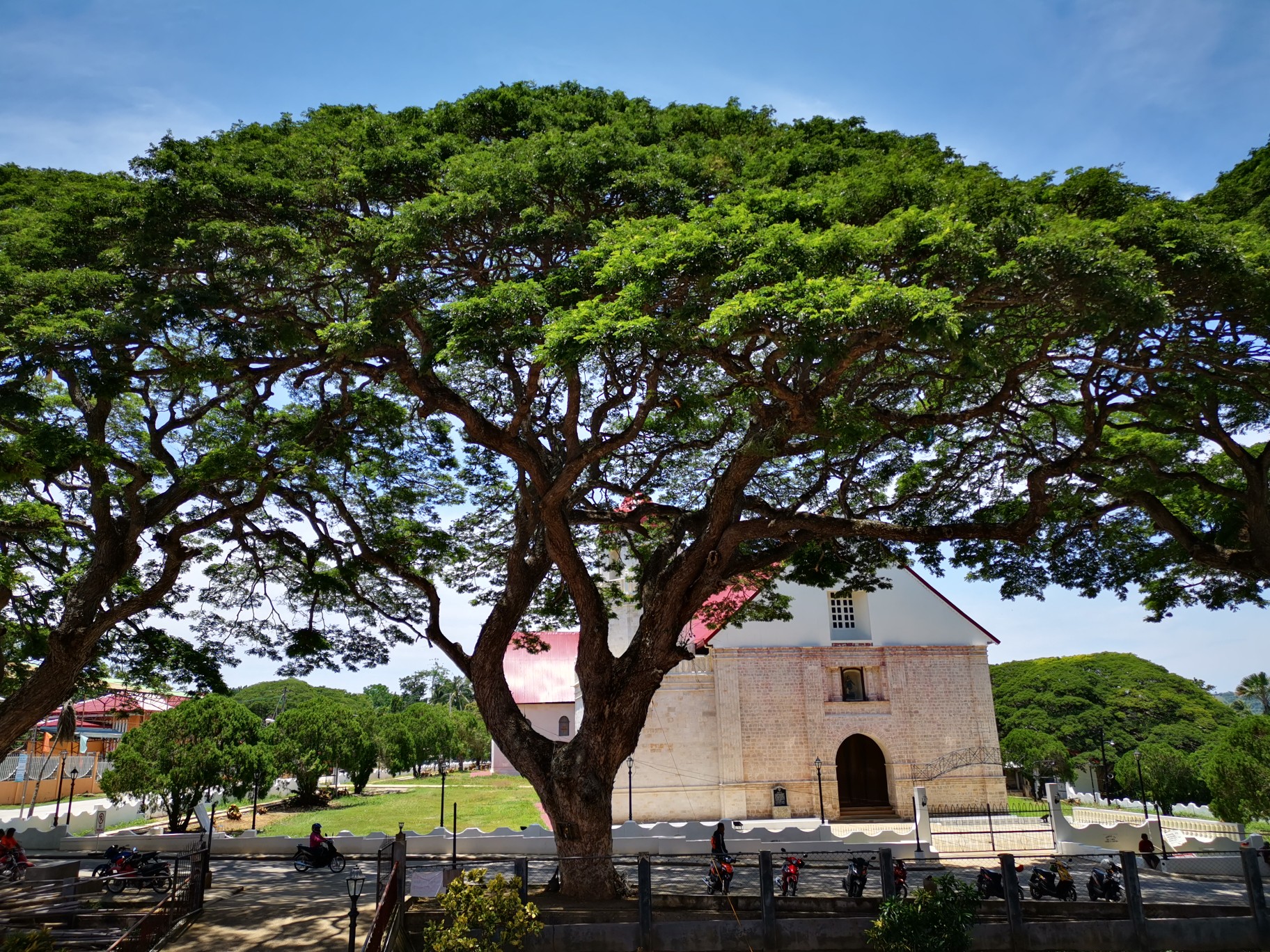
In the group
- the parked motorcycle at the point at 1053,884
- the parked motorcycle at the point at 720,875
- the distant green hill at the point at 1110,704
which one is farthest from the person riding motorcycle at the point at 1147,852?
the distant green hill at the point at 1110,704

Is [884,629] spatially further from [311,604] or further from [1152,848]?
[311,604]

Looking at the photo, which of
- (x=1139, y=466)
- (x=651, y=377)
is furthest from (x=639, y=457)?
(x=1139, y=466)

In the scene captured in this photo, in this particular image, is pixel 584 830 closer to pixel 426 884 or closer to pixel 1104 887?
pixel 426 884

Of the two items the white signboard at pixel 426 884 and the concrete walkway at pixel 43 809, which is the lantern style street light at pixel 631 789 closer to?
the white signboard at pixel 426 884

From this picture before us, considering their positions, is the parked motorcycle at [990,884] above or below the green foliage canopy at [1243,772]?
below

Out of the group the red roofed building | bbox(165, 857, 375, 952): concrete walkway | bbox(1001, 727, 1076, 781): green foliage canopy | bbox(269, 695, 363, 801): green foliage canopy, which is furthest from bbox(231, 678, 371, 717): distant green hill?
bbox(165, 857, 375, 952): concrete walkway

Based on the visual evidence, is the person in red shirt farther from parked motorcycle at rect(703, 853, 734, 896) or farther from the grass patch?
the grass patch

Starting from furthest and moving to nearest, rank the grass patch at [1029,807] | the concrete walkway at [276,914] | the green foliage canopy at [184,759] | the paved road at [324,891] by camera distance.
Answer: the grass patch at [1029,807] < the green foliage canopy at [184,759] < the paved road at [324,891] < the concrete walkway at [276,914]

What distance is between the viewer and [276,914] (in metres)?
13.5

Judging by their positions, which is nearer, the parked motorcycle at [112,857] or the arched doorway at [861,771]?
the parked motorcycle at [112,857]

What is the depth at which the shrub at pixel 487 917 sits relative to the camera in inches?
427

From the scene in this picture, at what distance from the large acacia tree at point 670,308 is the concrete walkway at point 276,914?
11.6ft

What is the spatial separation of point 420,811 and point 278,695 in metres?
84.5

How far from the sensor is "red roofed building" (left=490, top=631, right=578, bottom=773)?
50.6m
